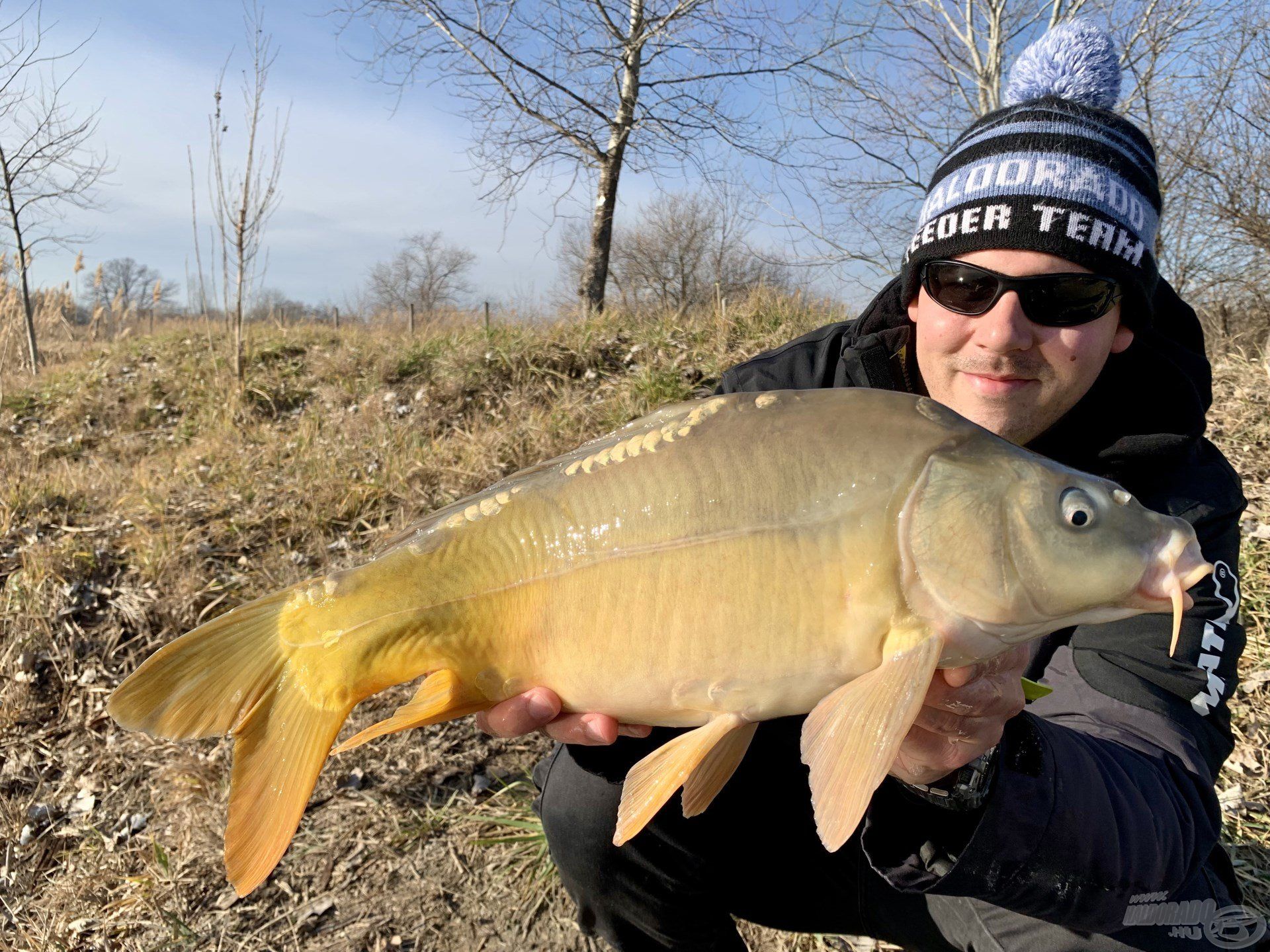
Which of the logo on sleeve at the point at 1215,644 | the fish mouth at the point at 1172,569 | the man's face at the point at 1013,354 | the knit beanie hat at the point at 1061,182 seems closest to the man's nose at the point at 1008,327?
the man's face at the point at 1013,354

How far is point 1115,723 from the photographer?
1.51m

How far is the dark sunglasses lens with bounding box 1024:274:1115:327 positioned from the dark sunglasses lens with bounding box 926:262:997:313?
0.28 ft

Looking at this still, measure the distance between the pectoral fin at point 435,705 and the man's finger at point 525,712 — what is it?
1.6 inches

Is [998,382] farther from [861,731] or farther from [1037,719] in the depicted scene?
[861,731]

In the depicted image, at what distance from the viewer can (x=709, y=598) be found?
1152 millimetres

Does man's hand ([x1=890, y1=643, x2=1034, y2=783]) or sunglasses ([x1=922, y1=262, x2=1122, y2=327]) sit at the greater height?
sunglasses ([x1=922, y1=262, x2=1122, y2=327])

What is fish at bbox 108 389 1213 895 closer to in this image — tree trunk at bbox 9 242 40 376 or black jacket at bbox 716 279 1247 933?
black jacket at bbox 716 279 1247 933

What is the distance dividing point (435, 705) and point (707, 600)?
0.47 m

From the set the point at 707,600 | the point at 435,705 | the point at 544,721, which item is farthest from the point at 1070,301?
the point at 435,705

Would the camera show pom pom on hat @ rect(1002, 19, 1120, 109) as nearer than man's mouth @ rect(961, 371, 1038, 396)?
No

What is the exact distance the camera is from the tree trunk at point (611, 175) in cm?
899

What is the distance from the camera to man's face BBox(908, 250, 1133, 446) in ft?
5.64

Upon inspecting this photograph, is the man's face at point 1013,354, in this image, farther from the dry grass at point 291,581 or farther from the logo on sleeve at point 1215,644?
the dry grass at point 291,581

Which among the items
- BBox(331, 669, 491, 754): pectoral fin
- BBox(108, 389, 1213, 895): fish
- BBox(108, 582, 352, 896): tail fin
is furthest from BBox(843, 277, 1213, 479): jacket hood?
BBox(108, 582, 352, 896): tail fin
